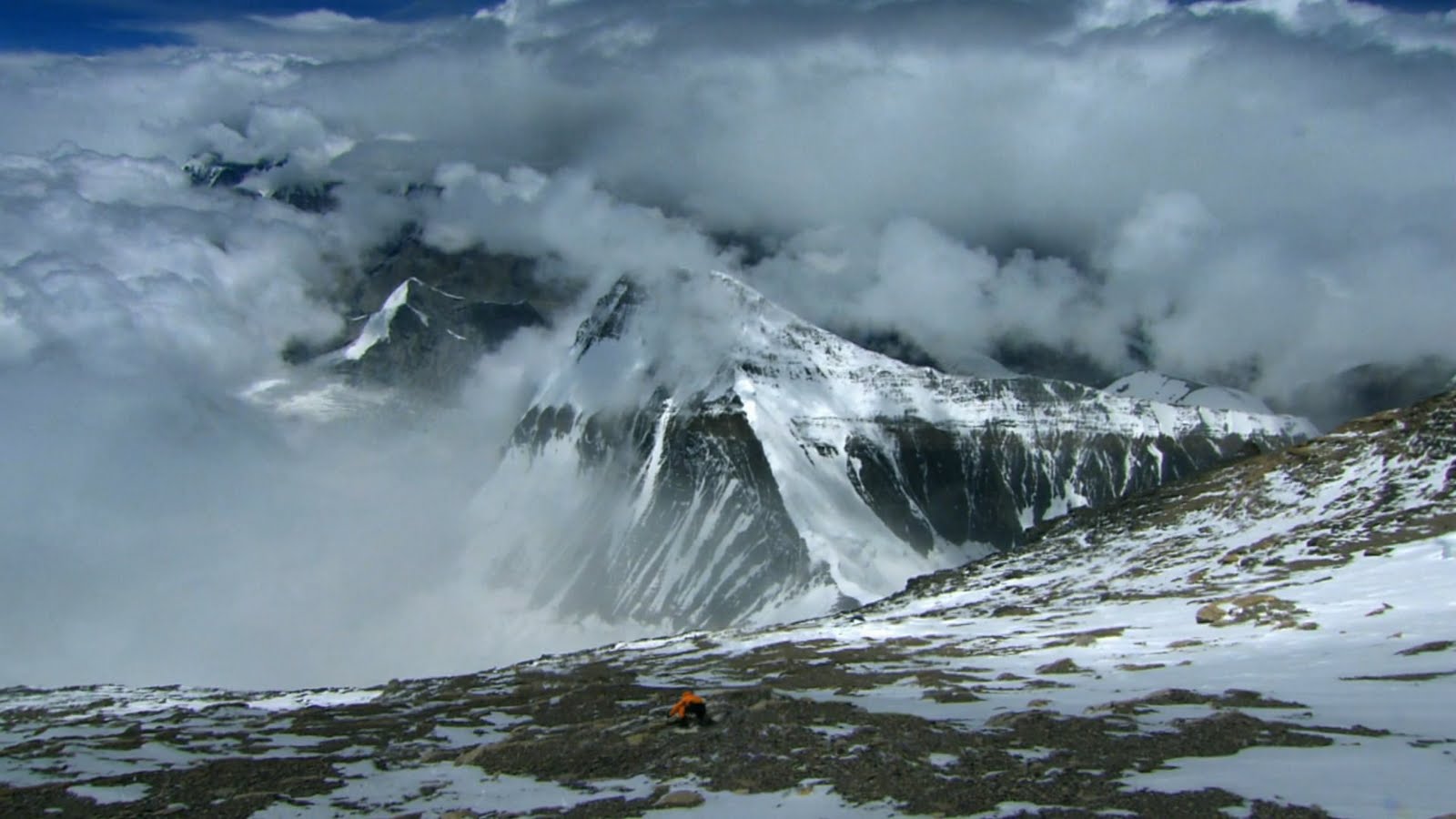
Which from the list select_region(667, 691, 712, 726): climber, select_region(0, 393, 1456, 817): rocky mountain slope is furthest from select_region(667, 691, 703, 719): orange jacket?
select_region(0, 393, 1456, 817): rocky mountain slope

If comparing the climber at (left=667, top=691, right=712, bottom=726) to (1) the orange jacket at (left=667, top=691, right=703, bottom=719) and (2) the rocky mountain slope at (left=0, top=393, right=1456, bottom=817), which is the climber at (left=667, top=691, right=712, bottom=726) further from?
(2) the rocky mountain slope at (left=0, top=393, right=1456, bottom=817)

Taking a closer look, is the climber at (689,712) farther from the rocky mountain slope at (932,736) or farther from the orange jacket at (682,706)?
the rocky mountain slope at (932,736)

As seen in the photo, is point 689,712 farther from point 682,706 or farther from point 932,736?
point 932,736

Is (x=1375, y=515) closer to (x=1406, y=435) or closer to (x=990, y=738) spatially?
(x=1406, y=435)

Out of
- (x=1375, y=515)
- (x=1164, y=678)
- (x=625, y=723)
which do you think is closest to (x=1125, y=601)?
(x=1375, y=515)

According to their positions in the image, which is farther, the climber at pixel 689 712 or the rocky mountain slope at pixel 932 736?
the climber at pixel 689 712

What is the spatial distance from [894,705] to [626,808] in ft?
85.6

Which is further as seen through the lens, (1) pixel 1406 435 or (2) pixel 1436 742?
(1) pixel 1406 435

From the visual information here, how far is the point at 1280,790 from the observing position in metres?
36.5

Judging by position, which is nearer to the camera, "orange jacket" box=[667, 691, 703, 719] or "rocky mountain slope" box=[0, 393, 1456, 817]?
"rocky mountain slope" box=[0, 393, 1456, 817]

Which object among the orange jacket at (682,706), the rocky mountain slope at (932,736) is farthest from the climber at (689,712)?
the rocky mountain slope at (932,736)

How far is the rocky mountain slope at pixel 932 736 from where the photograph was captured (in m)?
39.0

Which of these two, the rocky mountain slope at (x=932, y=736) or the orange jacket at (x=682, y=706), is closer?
the rocky mountain slope at (x=932, y=736)

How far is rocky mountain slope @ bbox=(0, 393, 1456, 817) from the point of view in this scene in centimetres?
3897
